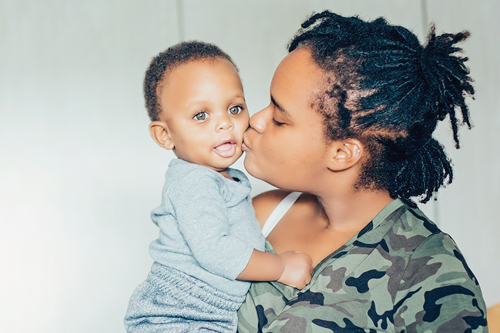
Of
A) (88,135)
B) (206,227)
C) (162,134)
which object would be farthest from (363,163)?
(88,135)

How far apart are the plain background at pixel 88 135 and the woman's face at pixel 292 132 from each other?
1.25 metres

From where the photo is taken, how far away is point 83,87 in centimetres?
238

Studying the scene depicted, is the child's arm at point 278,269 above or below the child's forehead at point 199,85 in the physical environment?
below

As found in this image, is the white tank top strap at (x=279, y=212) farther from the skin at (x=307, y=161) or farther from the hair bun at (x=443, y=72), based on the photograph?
the hair bun at (x=443, y=72)

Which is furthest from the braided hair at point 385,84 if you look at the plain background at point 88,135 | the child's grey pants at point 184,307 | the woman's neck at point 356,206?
the plain background at point 88,135

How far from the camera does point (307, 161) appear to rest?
4.13 feet

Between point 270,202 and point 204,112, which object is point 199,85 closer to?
point 204,112

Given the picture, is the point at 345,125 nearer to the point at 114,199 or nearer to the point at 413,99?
the point at 413,99

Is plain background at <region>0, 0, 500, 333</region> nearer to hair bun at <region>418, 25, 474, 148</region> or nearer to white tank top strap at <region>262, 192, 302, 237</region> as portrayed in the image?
white tank top strap at <region>262, 192, 302, 237</region>

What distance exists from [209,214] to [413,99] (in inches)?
24.1

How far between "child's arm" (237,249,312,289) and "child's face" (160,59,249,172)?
0.30 metres

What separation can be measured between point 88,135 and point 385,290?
1.83 m

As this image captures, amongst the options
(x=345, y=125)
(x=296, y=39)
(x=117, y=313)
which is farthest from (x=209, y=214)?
(x=117, y=313)

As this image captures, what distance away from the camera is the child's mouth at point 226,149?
52.5 inches
